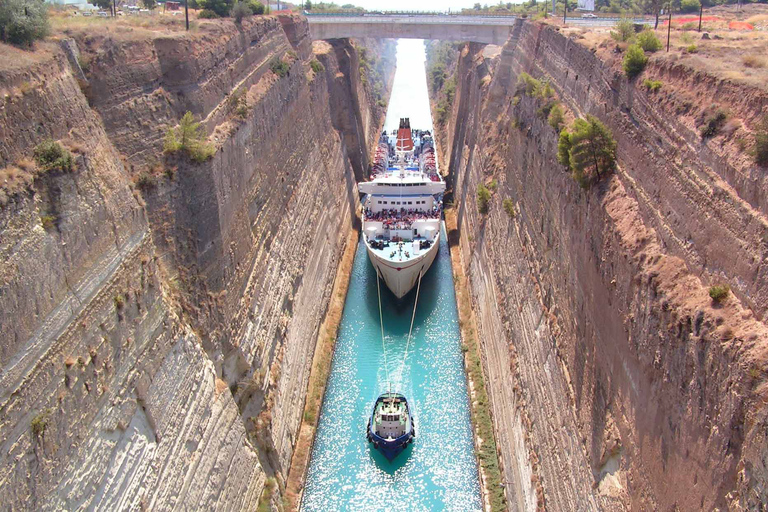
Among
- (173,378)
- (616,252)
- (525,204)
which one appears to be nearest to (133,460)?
(173,378)

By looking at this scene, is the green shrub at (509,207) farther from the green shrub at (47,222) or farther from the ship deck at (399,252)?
the green shrub at (47,222)

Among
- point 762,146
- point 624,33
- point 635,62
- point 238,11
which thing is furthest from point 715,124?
point 238,11

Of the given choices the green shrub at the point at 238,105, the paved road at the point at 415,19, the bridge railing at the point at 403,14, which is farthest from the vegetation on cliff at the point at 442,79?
the green shrub at the point at 238,105

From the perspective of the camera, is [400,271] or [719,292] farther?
[400,271]

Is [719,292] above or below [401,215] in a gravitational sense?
above

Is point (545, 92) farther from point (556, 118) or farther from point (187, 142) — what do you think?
point (187, 142)

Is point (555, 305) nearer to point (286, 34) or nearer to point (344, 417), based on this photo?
point (344, 417)
